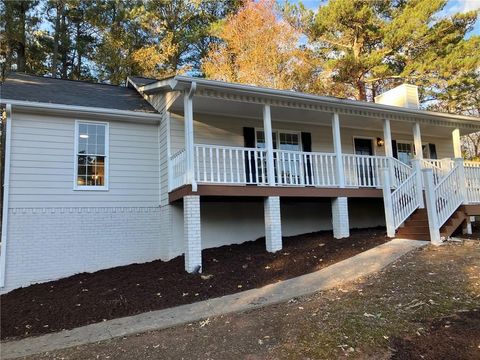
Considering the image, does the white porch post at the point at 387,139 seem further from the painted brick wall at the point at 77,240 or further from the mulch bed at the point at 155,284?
the painted brick wall at the point at 77,240

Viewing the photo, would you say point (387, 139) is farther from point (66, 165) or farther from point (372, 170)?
point (66, 165)

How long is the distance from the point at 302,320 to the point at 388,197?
550 cm

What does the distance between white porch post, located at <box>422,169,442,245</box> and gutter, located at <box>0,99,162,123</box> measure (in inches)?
276

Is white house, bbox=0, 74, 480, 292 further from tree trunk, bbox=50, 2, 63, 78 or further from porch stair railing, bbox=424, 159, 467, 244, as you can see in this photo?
tree trunk, bbox=50, 2, 63, 78

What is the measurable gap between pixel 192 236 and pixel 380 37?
1713 centimetres

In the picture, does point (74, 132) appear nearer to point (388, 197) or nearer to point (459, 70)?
point (388, 197)

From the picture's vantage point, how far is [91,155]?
10.0 meters

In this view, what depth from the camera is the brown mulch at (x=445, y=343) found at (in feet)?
13.7

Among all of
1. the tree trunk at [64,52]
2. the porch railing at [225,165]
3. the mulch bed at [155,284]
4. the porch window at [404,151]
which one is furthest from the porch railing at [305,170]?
the tree trunk at [64,52]

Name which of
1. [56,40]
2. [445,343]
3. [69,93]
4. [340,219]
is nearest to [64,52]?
[56,40]

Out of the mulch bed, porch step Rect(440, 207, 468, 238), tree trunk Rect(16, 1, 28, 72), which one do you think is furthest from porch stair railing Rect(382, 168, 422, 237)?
tree trunk Rect(16, 1, 28, 72)

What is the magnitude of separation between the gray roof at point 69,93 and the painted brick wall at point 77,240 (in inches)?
108

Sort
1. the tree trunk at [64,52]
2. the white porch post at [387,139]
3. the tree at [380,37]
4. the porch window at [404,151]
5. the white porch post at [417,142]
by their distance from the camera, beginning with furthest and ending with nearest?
the tree trunk at [64,52]
the tree at [380,37]
the porch window at [404,151]
the white porch post at [417,142]
the white porch post at [387,139]

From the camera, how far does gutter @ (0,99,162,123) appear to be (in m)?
9.07
